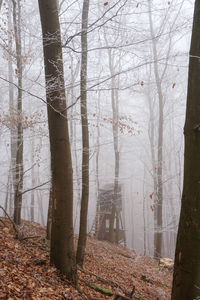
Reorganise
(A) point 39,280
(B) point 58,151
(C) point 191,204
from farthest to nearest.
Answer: (B) point 58,151
(A) point 39,280
(C) point 191,204

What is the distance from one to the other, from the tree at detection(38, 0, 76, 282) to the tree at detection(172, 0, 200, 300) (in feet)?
6.21

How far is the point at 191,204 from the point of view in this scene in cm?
263

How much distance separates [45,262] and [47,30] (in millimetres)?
4118

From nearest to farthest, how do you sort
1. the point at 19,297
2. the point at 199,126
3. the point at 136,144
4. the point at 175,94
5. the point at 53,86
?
the point at 199,126 < the point at 19,297 < the point at 53,86 < the point at 175,94 < the point at 136,144

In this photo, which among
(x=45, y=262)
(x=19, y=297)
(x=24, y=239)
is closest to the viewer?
(x=19, y=297)

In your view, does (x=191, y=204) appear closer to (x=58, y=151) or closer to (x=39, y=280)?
(x=58, y=151)

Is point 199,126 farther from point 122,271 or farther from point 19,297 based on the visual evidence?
point 122,271

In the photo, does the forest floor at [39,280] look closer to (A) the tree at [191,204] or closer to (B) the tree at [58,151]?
(B) the tree at [58,151]

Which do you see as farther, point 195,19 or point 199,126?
point 195,19

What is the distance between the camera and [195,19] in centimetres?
285

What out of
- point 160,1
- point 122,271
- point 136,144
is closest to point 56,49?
point 160,1

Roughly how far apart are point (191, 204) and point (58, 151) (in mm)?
2235

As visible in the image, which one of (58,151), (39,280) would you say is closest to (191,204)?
(58,151)

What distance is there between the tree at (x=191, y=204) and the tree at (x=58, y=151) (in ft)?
6.21
